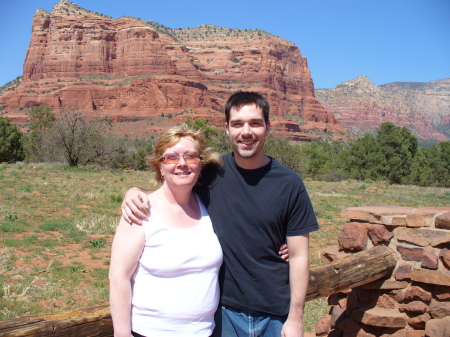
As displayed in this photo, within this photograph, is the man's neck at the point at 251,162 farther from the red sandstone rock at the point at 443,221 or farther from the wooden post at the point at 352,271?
the red sandstone rock at the point at 443,221

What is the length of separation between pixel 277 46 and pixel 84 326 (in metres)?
161

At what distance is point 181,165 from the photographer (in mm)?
2301

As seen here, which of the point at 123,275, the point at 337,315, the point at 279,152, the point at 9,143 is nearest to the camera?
the point at 123,275

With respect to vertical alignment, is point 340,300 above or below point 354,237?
below

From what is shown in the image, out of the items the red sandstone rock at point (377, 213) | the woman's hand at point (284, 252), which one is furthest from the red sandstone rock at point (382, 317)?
the woman's hand at point (284, 252)

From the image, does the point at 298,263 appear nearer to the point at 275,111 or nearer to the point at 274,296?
the point at 274,296

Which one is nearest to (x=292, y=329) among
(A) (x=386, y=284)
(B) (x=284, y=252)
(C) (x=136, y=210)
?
(B) (x=284, y=252)

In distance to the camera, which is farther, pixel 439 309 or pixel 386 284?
pixel 386 284

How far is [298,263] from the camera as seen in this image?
2449 mm

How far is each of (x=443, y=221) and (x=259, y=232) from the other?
2253 millimetres

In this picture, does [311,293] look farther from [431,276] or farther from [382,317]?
[431,276]

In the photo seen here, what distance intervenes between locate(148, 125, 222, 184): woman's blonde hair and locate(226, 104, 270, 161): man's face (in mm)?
171

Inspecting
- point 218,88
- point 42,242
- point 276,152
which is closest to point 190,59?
point 218,88

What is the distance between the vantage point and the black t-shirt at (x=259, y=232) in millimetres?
2422
